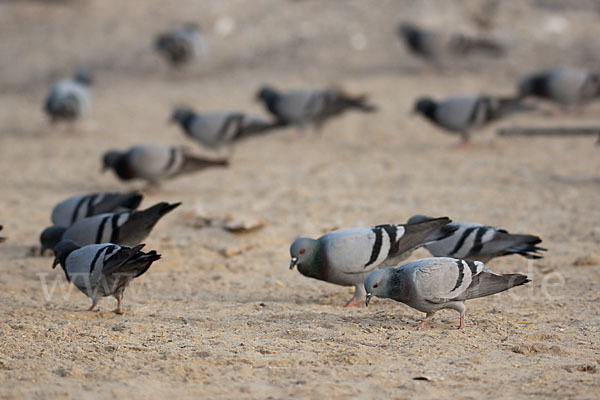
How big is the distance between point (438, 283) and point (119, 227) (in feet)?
7.42

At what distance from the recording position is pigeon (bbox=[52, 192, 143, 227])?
5.99 metres

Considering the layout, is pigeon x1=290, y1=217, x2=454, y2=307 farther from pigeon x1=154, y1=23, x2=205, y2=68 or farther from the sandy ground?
pigeon x1=154, y1=23, x2=205, y2=68

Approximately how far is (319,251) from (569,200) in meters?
3.60

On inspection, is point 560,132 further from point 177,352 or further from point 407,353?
point 177,352

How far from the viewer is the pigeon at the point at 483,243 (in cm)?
486

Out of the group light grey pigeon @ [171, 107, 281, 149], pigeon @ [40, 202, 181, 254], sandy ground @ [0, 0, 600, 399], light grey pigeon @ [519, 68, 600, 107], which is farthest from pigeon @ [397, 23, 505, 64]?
pigeon @ [40, 202, 181, 254]

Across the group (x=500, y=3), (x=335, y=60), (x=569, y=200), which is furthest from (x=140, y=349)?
(x=500, y=3)

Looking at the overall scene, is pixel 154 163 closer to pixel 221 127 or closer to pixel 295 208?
pixel 295 208

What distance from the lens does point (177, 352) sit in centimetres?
376

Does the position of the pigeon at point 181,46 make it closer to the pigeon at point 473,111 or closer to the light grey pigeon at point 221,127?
the light grey pigeon at point 221,127

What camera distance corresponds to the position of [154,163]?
7938 mm

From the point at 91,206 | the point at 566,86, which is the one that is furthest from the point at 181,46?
the point at 91,206

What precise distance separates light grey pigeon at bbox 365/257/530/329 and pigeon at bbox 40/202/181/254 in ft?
5.46

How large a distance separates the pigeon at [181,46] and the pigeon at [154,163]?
7618 mm
